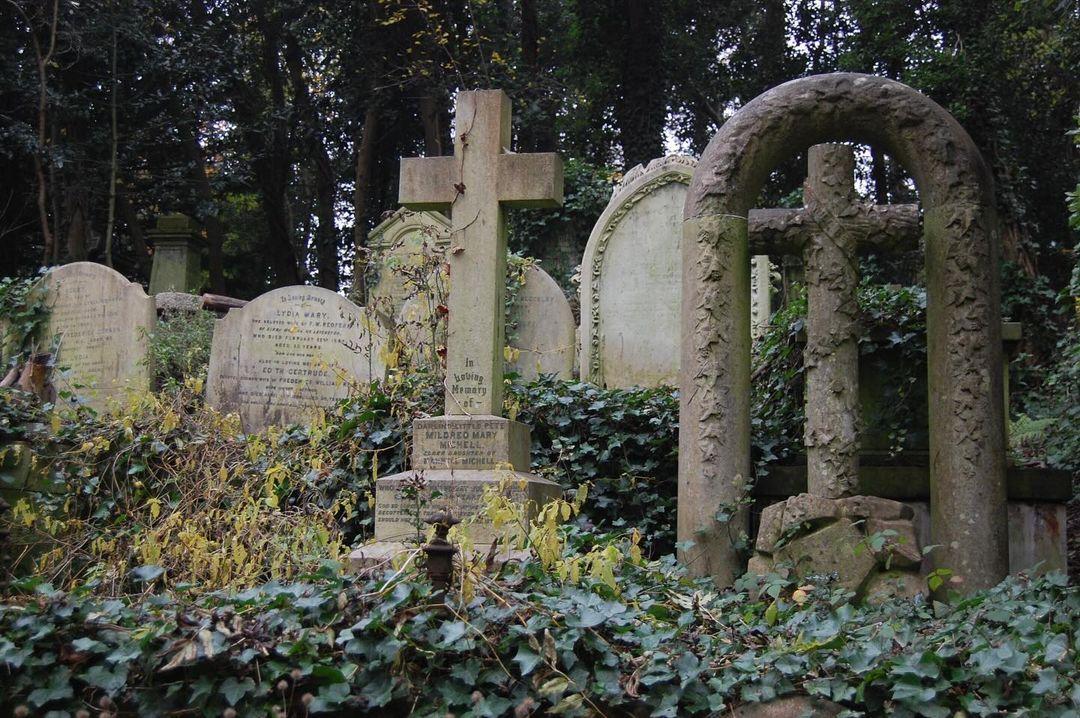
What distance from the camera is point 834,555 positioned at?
5457mm

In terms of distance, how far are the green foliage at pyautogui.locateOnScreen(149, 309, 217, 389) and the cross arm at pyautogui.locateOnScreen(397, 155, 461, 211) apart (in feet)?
14.9

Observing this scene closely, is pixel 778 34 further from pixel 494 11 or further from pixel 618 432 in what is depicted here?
pixel 618 432

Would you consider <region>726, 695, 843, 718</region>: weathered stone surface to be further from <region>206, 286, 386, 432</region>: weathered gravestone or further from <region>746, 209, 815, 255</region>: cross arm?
<region>206, 286, 386, 432</region>: weathered gravestone

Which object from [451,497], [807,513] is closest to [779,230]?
[807,513]

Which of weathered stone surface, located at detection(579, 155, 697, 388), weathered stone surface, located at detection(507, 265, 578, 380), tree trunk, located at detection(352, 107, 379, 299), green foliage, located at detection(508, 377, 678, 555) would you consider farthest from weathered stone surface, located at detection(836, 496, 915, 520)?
tree trunk, located at detection(352, 107, 379, 299)

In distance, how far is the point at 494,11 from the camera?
1845cm

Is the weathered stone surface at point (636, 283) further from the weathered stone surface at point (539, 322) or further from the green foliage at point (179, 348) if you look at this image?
the green foliage at point (179, 348)

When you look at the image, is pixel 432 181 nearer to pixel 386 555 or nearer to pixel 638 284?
pixel 386 555

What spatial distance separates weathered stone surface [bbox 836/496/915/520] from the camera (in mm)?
5539

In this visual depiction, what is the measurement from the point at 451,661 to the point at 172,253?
14298 mm

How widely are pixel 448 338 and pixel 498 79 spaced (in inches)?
461

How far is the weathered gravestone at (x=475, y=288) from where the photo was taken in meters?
6.18

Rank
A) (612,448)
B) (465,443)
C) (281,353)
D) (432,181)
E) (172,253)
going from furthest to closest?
(172,253), (281,353), (612,448), (432,181), (465,443)

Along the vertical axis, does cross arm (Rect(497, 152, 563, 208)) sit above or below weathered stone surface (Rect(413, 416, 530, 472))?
above
